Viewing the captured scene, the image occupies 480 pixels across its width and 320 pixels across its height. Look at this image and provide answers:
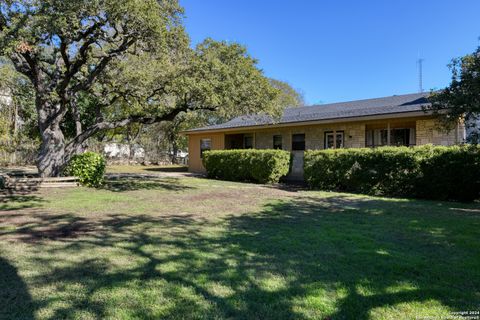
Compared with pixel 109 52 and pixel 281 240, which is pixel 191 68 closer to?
pixel 109 52

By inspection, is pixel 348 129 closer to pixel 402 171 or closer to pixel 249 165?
pixel 249 165

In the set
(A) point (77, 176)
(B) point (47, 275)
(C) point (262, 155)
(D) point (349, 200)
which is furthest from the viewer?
(C) point (262, 155)

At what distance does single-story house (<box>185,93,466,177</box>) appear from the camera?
1312cm

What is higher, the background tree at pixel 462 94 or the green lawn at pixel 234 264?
the background tree at pixel 462 94

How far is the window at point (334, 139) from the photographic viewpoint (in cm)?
1569

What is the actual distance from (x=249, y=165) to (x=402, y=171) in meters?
6.87

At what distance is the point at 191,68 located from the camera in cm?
1055

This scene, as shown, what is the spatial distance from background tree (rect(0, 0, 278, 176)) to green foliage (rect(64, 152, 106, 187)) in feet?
3.02

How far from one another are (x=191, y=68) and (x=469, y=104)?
25.0ft

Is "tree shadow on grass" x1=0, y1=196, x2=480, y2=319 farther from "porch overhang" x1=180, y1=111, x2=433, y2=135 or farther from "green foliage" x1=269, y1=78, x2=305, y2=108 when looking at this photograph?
"green foliage" x1=269, y1=78, x2=305, y2=108

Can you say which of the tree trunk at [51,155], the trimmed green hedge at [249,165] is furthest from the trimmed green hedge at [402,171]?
the tree trunk at [51,155]

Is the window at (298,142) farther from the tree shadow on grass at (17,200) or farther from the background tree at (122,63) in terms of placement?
the tree shadow on grass at (17,200)

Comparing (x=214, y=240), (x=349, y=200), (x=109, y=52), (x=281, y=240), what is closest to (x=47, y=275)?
(x=214, y=240)

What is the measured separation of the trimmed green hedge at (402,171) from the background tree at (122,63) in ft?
10.0
